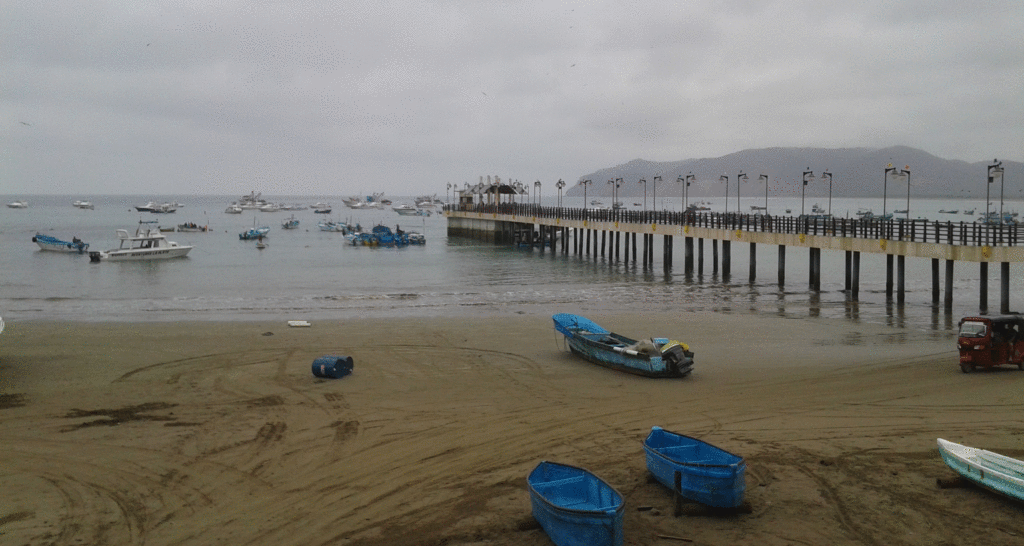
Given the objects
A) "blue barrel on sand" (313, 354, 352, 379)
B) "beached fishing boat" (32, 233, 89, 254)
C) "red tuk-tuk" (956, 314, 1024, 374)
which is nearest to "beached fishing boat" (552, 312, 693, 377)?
"blue barrel on sand" (313, 354, 352, 379)

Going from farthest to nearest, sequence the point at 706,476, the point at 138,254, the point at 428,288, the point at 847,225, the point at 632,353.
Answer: the point at 138,254 → the point at 428,288 → the point at 847,225 → the point at 632,353 → the point at 706,476

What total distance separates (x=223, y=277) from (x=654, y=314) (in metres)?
28.8

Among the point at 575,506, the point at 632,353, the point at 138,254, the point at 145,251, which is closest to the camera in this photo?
the point at 575,506

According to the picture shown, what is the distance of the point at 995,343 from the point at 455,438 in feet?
41.7

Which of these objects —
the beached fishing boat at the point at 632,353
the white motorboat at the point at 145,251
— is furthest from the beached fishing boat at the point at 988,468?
the white motorboat at the point at 145,251

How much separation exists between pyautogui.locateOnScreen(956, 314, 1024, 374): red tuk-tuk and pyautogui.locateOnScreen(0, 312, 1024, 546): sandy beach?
0.38 meters

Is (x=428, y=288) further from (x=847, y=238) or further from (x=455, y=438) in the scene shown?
(x=455, y=438)

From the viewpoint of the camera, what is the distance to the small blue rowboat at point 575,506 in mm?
8672

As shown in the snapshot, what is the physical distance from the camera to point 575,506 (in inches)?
381

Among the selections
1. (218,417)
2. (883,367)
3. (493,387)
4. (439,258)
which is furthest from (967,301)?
(439,258)

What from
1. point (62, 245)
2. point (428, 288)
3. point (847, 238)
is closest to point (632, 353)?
point (847, 238)

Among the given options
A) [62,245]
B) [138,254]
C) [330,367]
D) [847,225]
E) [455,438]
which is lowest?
[455,438]

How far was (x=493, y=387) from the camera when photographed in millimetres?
17672

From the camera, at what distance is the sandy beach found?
991cm
